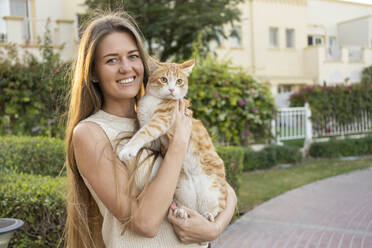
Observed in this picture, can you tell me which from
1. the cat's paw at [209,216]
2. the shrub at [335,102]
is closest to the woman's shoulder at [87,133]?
the cat's paw at [209,216]

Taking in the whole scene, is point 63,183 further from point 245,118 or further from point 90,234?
point 245,118

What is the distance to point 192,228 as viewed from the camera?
175 centimetres

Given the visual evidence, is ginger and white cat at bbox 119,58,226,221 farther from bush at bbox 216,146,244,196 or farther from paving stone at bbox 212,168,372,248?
bush at bbox 216,146,244,196

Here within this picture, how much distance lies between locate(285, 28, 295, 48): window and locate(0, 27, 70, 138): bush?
1798 centimetres

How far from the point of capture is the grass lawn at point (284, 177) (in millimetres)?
6741

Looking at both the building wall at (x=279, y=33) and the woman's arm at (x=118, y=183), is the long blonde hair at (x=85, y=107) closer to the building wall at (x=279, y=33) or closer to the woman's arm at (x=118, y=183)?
the woman's arm at (x=118, y=183)

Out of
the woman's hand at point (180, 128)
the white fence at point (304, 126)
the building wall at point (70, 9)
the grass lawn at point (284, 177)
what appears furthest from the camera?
the building wall at point (70, 9)

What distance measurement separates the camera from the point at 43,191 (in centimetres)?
322

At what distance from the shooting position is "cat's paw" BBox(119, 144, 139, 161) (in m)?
1.71

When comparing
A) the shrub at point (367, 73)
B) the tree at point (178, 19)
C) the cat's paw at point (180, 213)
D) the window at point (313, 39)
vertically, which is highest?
the window at point (313, 39)

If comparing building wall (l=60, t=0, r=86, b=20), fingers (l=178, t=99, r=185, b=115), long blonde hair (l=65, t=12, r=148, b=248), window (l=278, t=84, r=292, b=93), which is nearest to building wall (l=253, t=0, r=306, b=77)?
window (l=278, t=84, r=292, b=93)

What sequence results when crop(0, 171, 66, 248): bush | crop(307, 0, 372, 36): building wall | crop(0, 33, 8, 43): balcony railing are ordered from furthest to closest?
crop(307, 0, 372, 36): building wall
crop(0, 33, 8, 43): balcony railing
crop(0, 171, 66, 248): bush

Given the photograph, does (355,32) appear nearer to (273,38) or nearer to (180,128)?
(273,38)

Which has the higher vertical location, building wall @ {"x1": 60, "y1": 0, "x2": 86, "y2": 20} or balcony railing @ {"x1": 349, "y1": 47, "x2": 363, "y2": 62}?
building wall @ {"x1": 60, "y1": 0, "x2": 86, "y2": 20}
